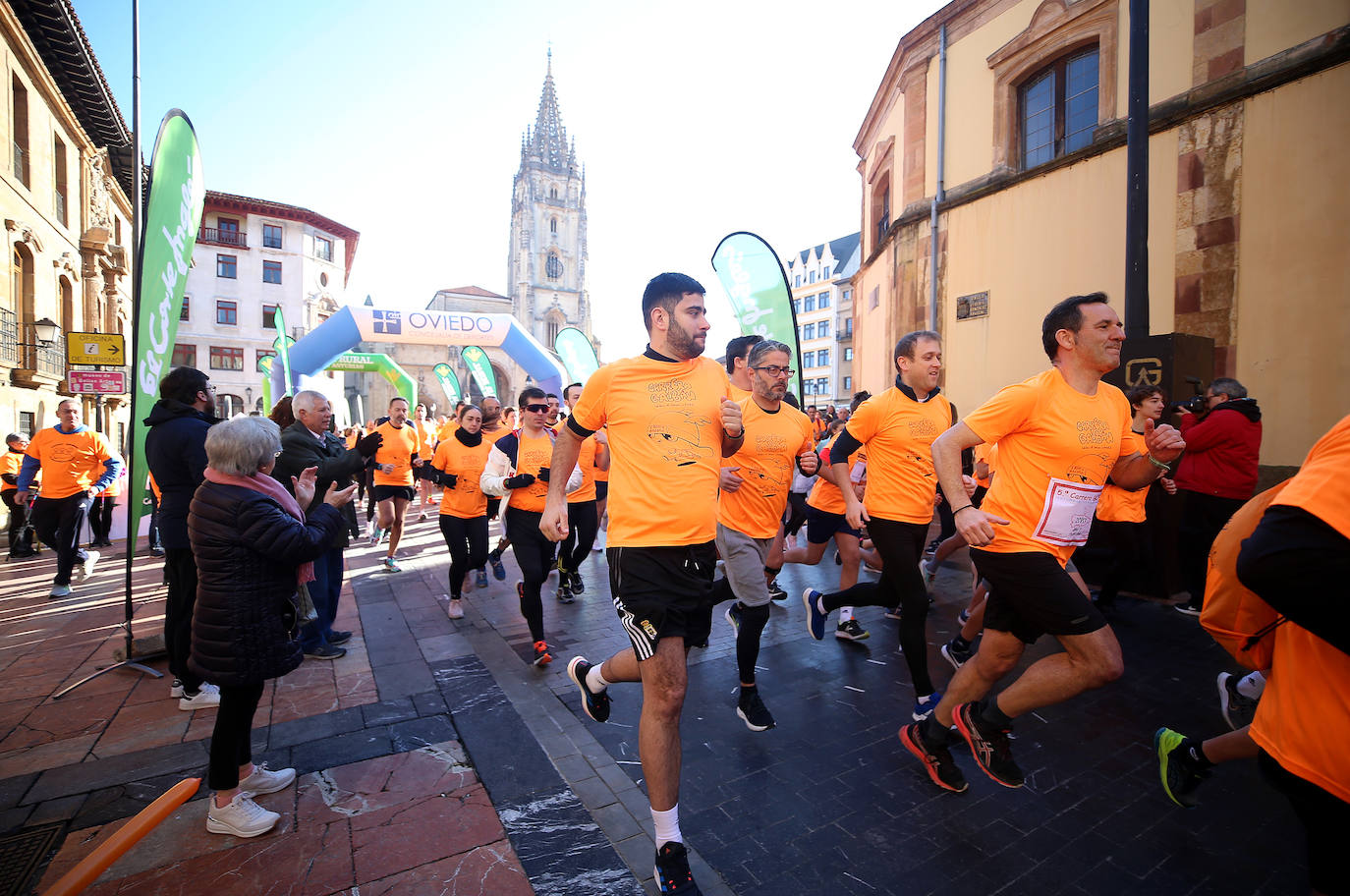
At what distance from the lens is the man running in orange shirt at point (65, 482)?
6.82 metres

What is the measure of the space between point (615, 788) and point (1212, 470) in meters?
5.79

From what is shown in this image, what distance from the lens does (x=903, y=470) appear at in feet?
12.9

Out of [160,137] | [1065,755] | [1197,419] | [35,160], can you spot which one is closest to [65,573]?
[160,137]

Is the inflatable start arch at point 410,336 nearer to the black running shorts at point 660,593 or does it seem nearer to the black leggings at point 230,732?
the black leggings at point 230,732

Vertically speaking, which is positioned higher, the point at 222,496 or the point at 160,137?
the point at 160,137

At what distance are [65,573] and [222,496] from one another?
641 cm

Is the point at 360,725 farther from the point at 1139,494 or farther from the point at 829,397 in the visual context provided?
the point at 829,397

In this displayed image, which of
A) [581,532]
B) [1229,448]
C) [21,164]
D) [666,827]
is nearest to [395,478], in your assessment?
[581,532]

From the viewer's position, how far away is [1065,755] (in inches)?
Result: 124

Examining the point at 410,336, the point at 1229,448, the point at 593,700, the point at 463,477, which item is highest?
the point at 410,336

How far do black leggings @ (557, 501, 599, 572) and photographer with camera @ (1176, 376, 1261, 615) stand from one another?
17.7 ft

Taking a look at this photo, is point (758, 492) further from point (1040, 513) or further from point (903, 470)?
point (1040, 513)

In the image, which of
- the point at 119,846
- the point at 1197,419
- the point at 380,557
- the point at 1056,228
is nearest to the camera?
the point at 119,846

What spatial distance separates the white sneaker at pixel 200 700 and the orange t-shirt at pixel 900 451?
4264 millimetres
